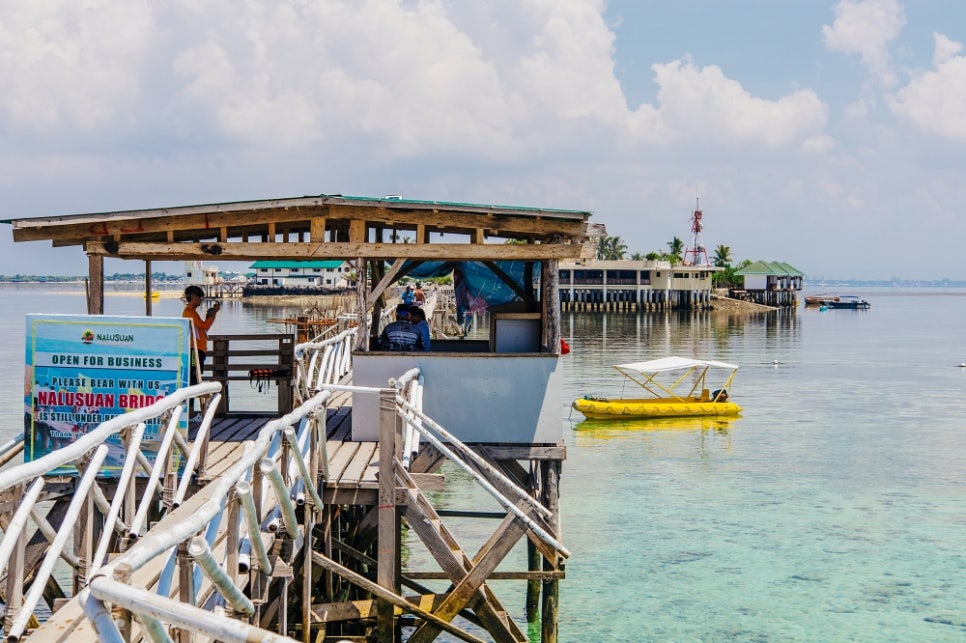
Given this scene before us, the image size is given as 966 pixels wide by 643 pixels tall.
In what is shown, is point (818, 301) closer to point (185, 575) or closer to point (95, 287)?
point (95, 287)

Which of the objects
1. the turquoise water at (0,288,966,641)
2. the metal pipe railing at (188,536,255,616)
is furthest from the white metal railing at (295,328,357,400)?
the metal pipe railing at (188,536,255,616)

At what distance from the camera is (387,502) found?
391 inches

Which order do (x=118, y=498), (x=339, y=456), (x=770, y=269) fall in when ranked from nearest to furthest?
1. (x=118, y=498)
2. (x=339, y=456)
3. (x=770, y=269)

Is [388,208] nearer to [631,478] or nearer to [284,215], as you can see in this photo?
[284,215]

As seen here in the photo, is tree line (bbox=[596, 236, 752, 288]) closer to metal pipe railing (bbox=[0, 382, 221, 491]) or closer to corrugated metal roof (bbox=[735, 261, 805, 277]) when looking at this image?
corrugated metal roof (bbox=[735, 261, 805, 277])

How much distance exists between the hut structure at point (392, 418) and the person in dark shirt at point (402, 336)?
0.65 metres

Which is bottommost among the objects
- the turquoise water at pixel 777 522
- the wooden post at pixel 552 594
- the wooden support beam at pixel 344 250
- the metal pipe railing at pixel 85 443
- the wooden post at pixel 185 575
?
the turquoise water at pixel 777 522

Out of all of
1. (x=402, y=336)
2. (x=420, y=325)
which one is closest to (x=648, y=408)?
(x=420, y=325)

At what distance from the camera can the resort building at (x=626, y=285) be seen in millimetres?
116500

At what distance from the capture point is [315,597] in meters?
12.4

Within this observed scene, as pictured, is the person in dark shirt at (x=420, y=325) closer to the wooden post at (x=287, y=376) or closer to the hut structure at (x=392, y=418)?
the hut structure at (x=392, y=418)

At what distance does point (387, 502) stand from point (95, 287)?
4714mm

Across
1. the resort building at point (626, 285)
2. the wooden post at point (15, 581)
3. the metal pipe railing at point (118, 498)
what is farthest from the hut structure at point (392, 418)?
the resort building at point (626, 285)

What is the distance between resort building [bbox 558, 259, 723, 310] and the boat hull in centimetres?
8063
